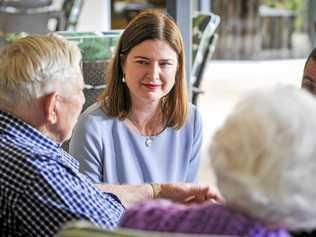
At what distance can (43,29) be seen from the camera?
17.9 feet

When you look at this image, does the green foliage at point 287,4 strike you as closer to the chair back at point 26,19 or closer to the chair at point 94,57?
the chair back at point 26,19

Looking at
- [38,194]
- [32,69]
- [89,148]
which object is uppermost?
[32,69]

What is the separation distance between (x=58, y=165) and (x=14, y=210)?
0.14 meters

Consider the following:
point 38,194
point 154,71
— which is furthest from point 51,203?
point 154,71

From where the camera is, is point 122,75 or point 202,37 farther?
point 202,37

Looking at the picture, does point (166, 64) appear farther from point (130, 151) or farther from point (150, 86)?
point (130, 151)

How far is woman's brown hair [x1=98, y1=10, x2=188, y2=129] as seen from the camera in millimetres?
2352

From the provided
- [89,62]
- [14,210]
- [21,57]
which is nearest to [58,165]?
[14,210]

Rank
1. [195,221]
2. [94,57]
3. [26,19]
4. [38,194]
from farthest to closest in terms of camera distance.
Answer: [26,19], [94,57], [38,194], [195,221]

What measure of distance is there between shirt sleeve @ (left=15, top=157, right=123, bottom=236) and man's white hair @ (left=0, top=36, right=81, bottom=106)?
0.66 feet

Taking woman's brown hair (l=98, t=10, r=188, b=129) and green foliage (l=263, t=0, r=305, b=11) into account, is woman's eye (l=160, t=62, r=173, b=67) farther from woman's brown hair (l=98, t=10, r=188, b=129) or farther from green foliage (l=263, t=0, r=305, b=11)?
green foliage (l=263, t=0, r=305, b=11)

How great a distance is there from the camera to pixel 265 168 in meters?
1.12

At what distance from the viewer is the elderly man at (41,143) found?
1506 millimetres

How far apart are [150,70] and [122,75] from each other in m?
0.13
